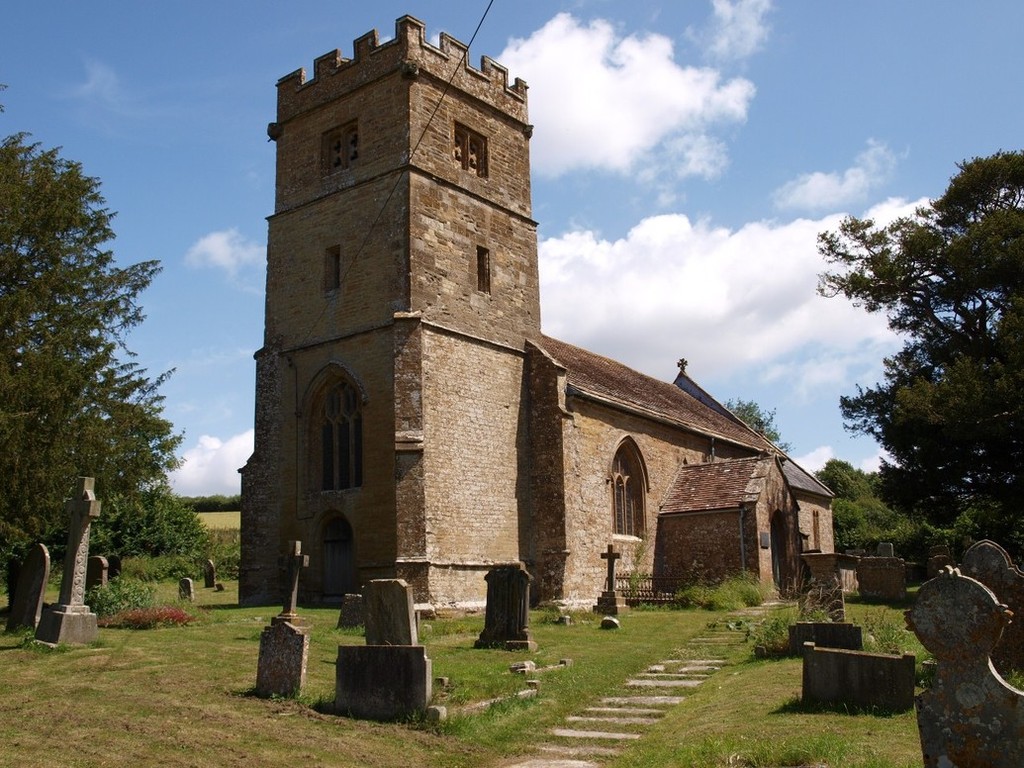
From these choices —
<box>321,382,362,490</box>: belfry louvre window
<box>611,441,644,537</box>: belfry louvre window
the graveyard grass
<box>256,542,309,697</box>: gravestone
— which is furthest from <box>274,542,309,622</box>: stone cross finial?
<box>611,441,644,537</box>: belfry louvre window

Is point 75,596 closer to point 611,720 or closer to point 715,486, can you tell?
point 611,720

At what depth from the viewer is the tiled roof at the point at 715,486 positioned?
25938 millimetres

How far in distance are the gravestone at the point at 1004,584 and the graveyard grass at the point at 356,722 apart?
2135 mm

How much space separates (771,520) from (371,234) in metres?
14.0

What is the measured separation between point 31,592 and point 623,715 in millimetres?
10769

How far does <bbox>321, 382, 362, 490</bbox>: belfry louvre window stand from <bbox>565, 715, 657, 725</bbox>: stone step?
13.4 m

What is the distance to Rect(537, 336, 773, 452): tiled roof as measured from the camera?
27.3 metres

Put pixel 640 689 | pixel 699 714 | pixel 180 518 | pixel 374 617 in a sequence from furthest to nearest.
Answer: pixel 180 518, pixel 640 689, pixel 374 617, pixel 699 714

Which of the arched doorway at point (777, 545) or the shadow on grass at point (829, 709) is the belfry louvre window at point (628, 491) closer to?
the arched doorway at point (777, 545)

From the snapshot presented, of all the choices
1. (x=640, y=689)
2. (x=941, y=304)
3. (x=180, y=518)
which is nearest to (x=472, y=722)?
(x=640, y=689)

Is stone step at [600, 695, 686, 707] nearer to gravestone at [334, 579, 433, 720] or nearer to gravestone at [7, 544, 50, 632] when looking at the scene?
gravestone at [334, 579, 433, 720]

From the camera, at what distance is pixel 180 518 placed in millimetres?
41312

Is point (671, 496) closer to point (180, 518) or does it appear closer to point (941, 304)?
point (941, 304)

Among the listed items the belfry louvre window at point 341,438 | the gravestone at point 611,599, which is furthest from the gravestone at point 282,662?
the belfry louvre window at point 341,438
